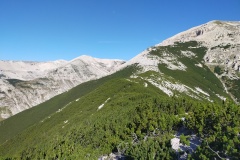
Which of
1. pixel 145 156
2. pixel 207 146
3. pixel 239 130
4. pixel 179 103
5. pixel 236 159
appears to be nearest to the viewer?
pixel 236 159

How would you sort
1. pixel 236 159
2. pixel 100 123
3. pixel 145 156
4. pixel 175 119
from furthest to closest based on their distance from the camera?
pixel 100 123, pixel 175 119, pixel 145 156, pixel 236 159

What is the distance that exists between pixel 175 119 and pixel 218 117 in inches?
536

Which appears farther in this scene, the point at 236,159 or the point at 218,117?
the point at 218,117

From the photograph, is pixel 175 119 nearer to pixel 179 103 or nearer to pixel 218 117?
pixel 218 117

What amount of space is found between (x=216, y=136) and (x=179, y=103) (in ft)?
186

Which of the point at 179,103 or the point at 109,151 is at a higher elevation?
the point at 179,103

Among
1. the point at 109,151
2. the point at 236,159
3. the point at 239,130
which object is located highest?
the point at 239,130

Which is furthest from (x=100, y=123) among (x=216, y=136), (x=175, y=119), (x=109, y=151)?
(x=216, y=136)

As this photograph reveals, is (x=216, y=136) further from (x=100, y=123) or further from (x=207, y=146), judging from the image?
(x=100, y=123)

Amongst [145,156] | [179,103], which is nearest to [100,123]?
[179,103]

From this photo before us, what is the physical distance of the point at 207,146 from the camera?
5525 centimetres

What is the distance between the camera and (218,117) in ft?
224

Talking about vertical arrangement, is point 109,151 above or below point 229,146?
below

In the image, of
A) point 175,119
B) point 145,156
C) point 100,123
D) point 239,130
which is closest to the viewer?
point 239,130
